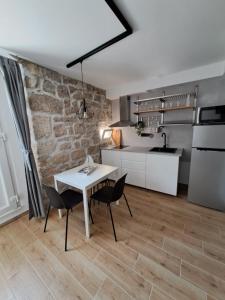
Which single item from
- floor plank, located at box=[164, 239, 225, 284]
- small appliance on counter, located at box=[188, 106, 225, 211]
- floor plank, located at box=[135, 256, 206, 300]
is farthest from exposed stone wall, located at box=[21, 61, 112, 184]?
small appliance on counter, located at box=[188, 106, 225, 211]

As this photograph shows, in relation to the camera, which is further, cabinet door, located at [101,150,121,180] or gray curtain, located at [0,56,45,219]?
cabinet door, located at [101,150,121,180]

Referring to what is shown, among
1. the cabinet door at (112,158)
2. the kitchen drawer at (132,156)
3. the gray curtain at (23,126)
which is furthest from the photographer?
the cabinet door at (112,158)

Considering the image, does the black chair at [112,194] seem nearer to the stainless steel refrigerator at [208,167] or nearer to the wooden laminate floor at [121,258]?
the wooden laminate floor at [121,258]

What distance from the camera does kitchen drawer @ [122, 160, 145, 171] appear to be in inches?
107

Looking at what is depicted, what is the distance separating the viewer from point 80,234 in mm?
1752

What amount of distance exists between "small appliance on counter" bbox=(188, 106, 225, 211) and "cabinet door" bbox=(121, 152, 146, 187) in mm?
877

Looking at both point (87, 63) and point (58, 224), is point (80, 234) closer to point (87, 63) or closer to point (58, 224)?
point (58, 224)

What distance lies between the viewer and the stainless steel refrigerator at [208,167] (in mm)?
1938

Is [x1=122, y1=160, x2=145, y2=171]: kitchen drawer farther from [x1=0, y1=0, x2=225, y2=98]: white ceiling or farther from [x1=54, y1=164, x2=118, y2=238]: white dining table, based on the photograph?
[x1=0, y1=0, x2=225, y2=98]: white ceiling

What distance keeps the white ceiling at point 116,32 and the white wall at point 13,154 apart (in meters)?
0.68

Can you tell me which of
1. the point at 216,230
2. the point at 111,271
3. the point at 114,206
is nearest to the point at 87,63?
the point at 114,206

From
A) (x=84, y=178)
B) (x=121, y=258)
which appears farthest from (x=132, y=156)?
(x=121, y=258)

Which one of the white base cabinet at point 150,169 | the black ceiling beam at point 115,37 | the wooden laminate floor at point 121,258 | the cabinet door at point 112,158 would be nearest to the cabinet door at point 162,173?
the white base cabinet at point 150,169

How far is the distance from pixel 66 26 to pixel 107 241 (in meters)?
2.39
